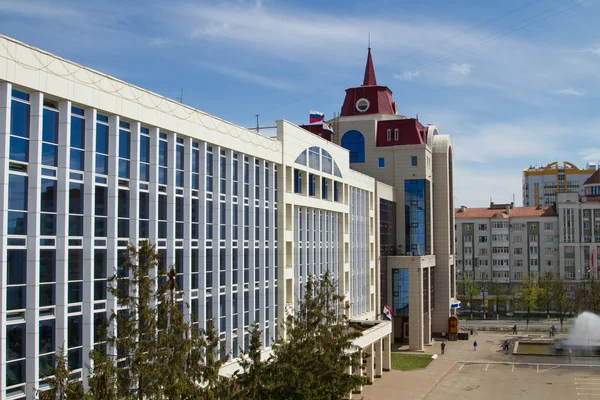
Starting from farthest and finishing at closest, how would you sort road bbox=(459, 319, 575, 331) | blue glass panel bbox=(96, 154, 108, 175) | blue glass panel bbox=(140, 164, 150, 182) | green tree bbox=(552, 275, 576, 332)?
green tree bbox=(552, 275, 576, 332), road bbox=(459, 319, 575, 331), blue glass panel bbox=(140, 164, 150, 182), blue glass panel bbox=(96, 154, 108, 175)

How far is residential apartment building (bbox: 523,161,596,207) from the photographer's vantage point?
536 feet

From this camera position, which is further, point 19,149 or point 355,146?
point 355,146

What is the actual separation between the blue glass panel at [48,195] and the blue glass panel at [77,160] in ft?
4.00

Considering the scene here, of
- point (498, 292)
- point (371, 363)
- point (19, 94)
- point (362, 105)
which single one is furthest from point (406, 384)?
point (498, 292)

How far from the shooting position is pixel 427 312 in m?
70.6

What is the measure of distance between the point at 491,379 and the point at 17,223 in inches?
1638

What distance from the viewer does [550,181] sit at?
168 metres

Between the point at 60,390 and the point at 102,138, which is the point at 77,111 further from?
the point at 60,390

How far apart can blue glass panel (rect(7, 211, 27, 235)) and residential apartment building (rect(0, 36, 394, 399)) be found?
0.05 metres

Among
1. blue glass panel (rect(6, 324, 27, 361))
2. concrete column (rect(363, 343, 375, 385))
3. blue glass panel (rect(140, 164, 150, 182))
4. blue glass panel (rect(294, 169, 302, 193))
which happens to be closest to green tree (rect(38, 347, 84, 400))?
blue glass panel (rect(6, 324, 27, 361))

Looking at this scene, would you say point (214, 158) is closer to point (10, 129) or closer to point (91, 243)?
point (91, 243)

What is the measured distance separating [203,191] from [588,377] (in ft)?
123

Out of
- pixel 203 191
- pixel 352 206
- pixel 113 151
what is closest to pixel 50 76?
pixel 113 151

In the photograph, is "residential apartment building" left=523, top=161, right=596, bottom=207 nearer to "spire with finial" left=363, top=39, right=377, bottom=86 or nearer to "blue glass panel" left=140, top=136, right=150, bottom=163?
"spire with finial" left=363, top=39, right=377, bottom=86
